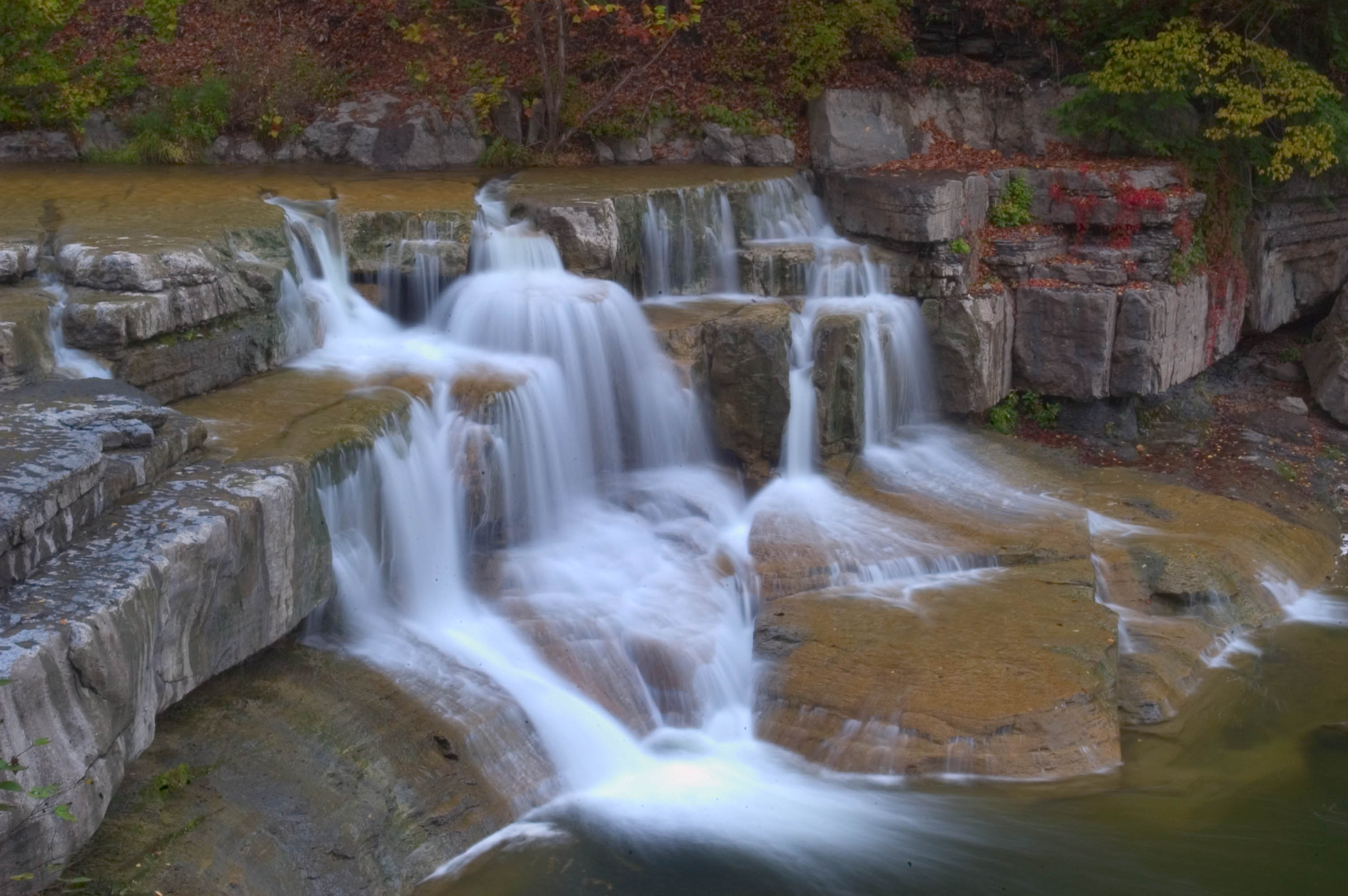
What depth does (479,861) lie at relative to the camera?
6188 mm

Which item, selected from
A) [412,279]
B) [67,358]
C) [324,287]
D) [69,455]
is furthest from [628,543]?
[69,455]

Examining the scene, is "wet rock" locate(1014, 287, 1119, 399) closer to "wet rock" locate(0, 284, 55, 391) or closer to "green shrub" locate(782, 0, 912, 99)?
"green shrub" locate(782, 0, 912, 99)

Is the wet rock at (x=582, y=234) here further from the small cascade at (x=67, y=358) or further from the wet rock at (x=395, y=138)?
the small cascade at (x=67, y=358)

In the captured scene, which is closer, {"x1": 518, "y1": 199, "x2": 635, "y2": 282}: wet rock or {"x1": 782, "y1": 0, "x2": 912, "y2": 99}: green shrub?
{"x1": 518, "y1": 199, "x2": 635, "y2": 282}: wet rock

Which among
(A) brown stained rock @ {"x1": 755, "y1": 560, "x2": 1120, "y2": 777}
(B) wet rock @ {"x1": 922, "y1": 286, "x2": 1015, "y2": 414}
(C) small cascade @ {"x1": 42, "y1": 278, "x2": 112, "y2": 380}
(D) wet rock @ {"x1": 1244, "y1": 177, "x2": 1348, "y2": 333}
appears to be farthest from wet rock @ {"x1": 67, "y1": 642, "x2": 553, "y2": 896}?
(D) wet rock @ {"x1": 1244, "y1": 177, "x2": 1348, "y2": 333}

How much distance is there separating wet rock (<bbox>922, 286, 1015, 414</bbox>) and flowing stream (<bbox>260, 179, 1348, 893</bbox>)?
0.17 meters

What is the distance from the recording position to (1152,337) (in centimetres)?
1183

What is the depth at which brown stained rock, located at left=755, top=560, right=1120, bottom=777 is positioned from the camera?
7168mm

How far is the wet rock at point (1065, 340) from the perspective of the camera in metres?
11.8

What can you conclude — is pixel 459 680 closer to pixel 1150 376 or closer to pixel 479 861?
pixel 479 861

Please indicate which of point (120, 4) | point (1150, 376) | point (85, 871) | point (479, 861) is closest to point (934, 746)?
point (479, 861)

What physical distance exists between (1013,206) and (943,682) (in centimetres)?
661

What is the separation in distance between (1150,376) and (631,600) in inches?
246

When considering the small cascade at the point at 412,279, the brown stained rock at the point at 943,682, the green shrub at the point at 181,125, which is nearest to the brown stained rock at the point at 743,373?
the small cascade at the point at 412,279
